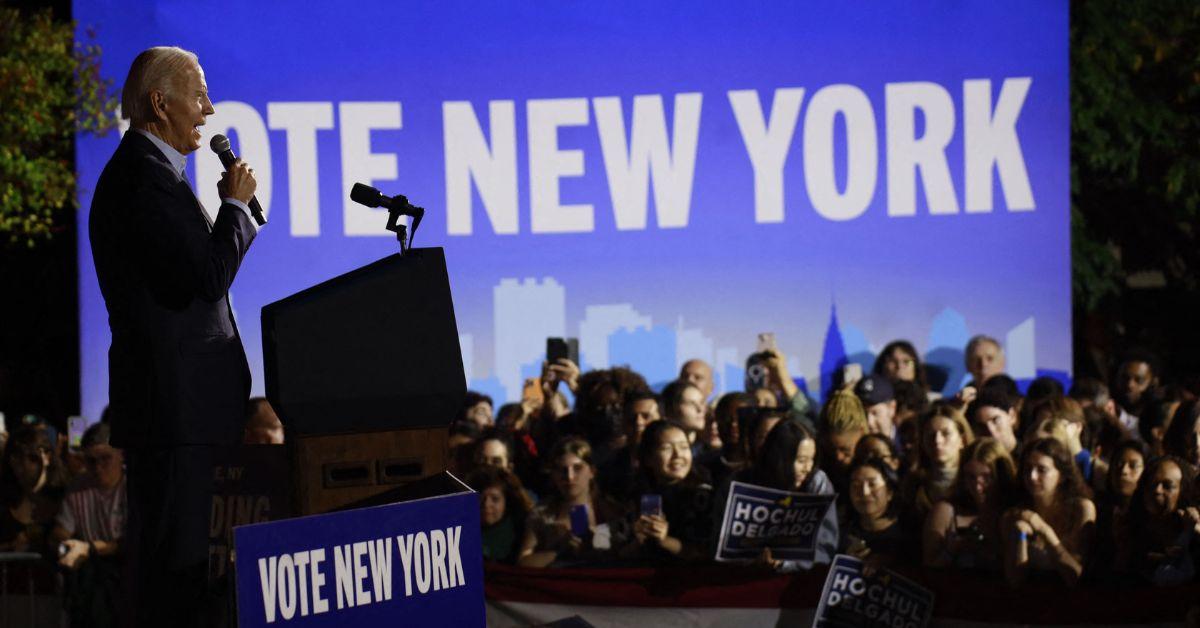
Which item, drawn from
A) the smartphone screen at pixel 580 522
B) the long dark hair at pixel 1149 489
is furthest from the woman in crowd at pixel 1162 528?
the smartphone screen at pixel 580 522

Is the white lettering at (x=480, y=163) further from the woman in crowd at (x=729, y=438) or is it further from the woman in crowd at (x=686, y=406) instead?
the woman in crowd at (x=686, y=406)

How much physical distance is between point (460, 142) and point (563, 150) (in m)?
0.72

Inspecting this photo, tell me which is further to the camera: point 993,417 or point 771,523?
point 993,417

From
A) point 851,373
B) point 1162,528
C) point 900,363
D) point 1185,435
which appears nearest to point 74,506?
point 1162,528

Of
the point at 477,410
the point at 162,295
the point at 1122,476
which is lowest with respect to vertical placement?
the point at 1122,476

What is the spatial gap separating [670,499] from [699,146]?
475cm

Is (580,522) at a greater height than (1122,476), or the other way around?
(1122,476)

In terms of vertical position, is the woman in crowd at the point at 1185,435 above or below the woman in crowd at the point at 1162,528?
above

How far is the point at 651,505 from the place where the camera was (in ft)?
20.1

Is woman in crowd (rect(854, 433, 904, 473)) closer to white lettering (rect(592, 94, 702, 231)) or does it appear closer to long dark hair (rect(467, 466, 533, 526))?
long dark hair (rect(467, 466, 533, 526))

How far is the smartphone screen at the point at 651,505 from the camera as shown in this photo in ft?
20.0

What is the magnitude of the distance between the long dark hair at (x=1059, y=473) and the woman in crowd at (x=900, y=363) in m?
4.10

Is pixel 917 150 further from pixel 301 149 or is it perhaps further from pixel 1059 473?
pixel 1059 473

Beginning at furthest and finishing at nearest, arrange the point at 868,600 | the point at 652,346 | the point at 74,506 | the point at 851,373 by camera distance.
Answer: the point at 652,346, the point at 851,373, the point at 74,506, the point at 868,600
